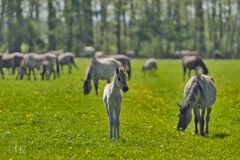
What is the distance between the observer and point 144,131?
58.9ft

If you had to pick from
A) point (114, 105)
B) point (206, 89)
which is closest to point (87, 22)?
point (206, 89)

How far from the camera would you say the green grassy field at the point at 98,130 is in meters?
14.0

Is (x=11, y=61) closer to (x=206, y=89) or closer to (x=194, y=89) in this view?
(x=206, y=89)

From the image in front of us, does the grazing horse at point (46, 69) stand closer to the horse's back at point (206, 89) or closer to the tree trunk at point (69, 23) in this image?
the horse's back at point (206, 89)

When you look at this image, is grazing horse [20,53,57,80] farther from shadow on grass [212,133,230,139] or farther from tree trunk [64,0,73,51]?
tree trunk [64,0,73,51]

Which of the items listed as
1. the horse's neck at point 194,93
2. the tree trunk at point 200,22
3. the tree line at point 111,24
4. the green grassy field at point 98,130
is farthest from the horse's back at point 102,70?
the tree trunk at point 200,22

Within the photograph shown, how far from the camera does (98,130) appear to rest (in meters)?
17.4

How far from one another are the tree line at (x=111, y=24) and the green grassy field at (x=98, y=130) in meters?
67.9

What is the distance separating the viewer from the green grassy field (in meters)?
14.0

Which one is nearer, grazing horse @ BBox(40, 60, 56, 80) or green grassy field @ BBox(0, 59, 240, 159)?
green grassy field @ BBox(0, 59, 240, 159)

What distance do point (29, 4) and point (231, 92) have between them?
6947cm

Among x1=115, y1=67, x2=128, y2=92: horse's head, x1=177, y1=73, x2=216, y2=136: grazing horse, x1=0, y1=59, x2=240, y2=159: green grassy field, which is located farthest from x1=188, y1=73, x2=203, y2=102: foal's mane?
x1=115, y1=67, x2=128, y2=92: horse's head

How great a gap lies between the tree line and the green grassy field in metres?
67.9

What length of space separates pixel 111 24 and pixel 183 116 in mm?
95828
